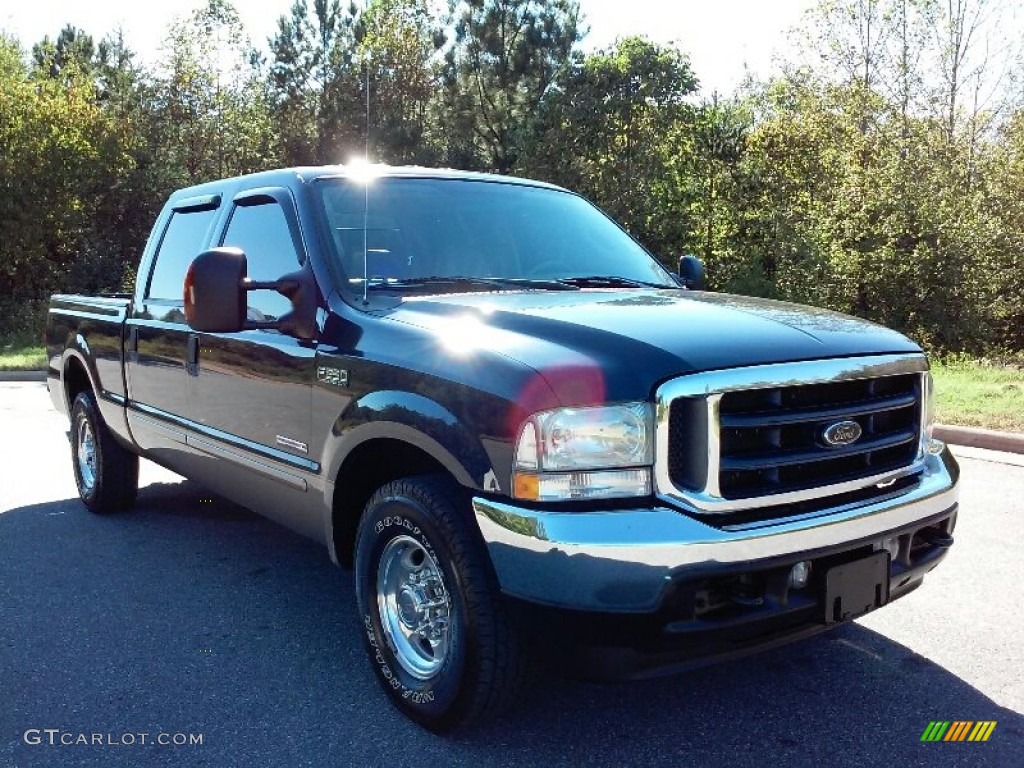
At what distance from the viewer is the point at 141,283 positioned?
18.0ft

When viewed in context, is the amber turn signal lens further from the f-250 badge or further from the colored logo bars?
the colored logo bars

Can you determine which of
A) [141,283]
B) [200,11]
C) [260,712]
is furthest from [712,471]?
[200,11]

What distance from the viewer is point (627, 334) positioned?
9.39ft

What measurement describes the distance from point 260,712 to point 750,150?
21.2m

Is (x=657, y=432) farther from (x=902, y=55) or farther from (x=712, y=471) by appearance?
(x=902, y=55)

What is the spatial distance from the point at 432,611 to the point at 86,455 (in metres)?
3.91

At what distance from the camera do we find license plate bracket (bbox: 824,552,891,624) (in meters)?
2.79

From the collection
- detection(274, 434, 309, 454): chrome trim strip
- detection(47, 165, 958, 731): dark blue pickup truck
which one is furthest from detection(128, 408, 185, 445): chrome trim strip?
detection(274, 434, 309, 454): chrome trim strip

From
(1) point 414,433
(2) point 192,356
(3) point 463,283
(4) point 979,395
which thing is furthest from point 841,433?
(4) point 979,395

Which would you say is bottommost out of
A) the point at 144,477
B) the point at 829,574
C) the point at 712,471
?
the point at 144,477

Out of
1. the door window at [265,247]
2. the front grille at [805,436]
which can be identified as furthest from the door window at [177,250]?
the front grille at [805,436]

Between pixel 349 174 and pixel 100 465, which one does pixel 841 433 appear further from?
pixel 100 465

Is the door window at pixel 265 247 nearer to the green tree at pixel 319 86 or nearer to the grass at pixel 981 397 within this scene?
the grass at pixel 981 397

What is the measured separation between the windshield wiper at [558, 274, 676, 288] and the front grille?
4.10ft
